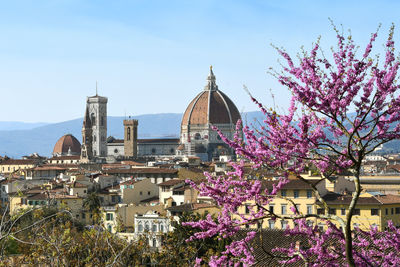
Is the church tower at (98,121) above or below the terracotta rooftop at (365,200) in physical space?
above

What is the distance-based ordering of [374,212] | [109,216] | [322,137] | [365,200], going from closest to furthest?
[322,137], [374,212], [365,200], [109,216]

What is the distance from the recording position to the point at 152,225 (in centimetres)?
4984

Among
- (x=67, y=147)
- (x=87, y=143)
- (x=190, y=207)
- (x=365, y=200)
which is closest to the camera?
(x=365, y=200)

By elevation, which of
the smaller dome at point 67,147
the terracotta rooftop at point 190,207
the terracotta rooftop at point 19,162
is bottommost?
the terracotta rooftop at point 190,207

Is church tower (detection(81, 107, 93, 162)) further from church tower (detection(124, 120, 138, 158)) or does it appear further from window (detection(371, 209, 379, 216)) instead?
window (detection(371, 209, 379, 216))

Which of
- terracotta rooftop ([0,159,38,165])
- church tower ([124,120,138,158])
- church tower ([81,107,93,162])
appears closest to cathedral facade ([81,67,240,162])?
church tower ([124,120,138,158])

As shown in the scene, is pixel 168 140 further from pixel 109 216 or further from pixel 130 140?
pixel 109 216

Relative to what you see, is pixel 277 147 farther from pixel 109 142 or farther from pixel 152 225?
pixel 109 142

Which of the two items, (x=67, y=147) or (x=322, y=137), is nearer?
(x=322, y=137)

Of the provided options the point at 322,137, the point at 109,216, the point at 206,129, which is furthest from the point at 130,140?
the point at 322,137

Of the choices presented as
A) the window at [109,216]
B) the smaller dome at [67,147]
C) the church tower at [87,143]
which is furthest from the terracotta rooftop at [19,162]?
the window at [109,216]

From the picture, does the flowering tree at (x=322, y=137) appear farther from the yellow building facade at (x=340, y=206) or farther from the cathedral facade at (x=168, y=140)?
the cathedral facade at (x=168, y=140)

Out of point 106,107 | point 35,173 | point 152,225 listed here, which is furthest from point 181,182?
point 106,107

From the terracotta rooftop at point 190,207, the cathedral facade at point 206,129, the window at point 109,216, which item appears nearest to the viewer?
the terracotta rooftop at point 190,207
